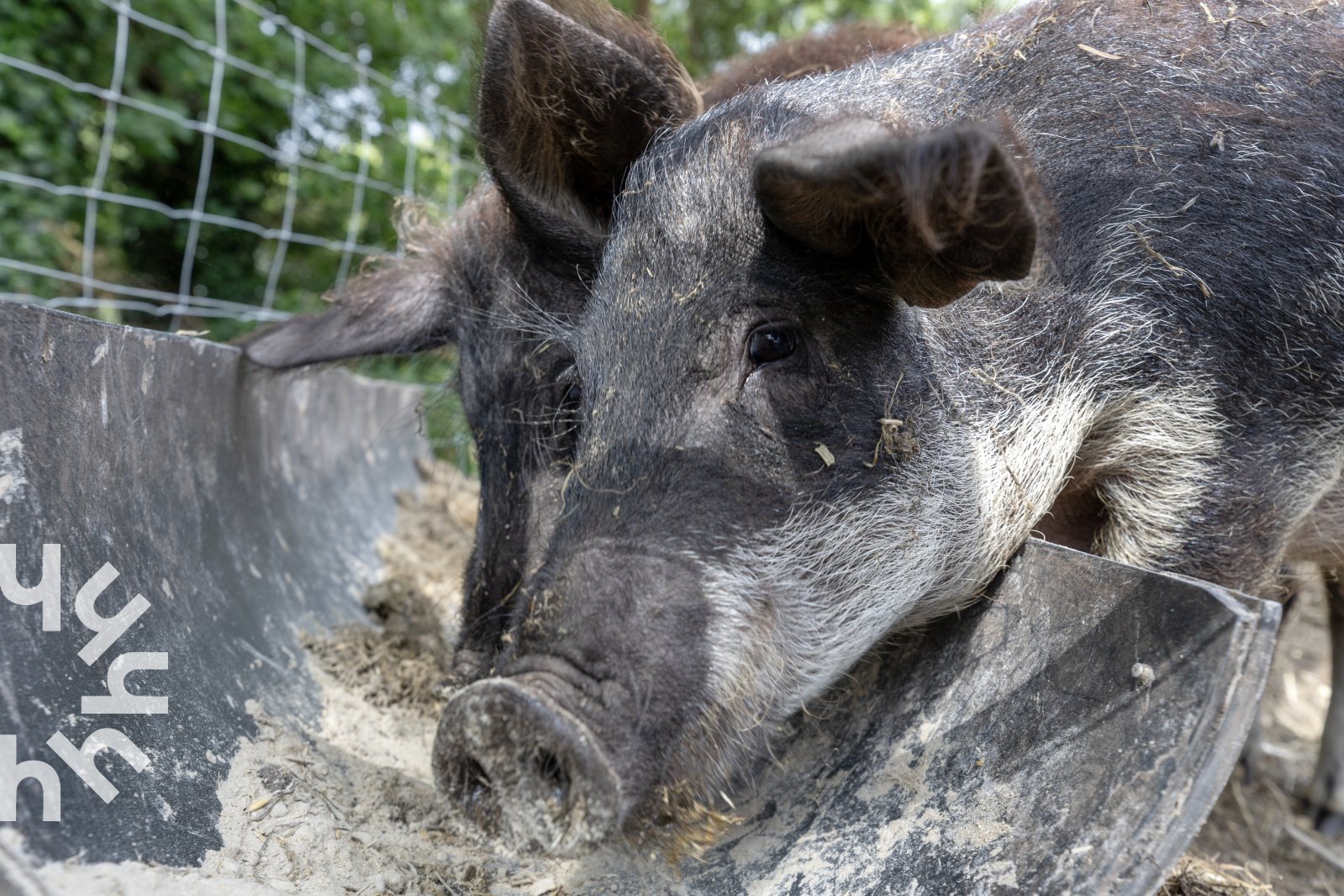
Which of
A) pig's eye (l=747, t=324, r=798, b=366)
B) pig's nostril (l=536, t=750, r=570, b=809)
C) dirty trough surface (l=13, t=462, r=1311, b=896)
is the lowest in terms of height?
dirty trough surface (l=13, t=462, r=1311, b=896)

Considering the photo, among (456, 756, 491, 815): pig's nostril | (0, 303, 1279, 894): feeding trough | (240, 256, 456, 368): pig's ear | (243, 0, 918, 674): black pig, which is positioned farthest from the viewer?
(240, 256, 456, 368): pig's ear

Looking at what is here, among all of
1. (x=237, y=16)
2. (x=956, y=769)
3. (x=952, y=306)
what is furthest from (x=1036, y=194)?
(x=237, y=16)

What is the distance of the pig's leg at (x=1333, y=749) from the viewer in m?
3.91

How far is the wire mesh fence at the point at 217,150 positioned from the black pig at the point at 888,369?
384 cm

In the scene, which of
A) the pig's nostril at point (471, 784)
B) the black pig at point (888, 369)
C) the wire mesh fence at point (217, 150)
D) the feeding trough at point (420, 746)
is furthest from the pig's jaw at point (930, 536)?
the wire mesh fence at point (217, 150)

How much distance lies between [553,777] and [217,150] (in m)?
9.16

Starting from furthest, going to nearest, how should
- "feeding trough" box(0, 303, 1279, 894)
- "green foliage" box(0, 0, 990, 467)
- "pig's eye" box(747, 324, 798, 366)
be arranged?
1. "green foliage" box(0, 0, 990, 467)
2. "pig's eye" box(747, 324, 798, 366)
3. "feeding trough" box(0, 303, 1279, 894)

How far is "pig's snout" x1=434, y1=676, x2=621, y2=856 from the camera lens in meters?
1.89

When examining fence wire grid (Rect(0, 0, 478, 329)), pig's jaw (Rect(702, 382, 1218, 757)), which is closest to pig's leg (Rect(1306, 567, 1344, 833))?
pig's jaw (Rect(702, 382, 1218, 757))

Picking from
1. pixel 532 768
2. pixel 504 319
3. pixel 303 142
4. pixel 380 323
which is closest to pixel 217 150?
pixel 303 142

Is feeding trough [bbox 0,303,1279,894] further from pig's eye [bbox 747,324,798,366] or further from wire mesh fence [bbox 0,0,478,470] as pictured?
wire mesh fence [bbox 0,0,478,470]

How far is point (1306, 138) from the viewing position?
2.66 m

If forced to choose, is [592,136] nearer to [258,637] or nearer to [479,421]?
[479,421]

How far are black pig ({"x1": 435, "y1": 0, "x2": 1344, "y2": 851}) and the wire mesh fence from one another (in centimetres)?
384
